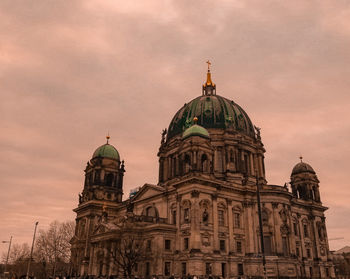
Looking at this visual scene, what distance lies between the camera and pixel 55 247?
6431 centimetres

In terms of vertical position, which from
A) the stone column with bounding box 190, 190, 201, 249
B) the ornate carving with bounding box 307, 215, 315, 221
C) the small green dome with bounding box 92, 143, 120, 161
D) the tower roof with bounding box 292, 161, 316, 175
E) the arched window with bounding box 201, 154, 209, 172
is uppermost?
the small green dome with bounding box 92, 143, 120, 161

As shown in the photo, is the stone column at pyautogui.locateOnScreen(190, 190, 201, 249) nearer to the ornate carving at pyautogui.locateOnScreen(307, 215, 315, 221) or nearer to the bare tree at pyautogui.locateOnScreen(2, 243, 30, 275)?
the ornate carving at pyautogui.locateOnScreen(307, 215, 315, 221)

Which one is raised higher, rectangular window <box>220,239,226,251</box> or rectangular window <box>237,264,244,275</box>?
rectangular window <box>220,239,226,251</box>

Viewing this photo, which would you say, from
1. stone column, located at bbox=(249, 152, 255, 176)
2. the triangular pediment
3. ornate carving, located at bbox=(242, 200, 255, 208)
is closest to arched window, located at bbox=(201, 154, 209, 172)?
the triangular pediment

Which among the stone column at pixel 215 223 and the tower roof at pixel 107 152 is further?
the tower roof at pixel 107 152

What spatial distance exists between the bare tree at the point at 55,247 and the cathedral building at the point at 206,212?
563 cm

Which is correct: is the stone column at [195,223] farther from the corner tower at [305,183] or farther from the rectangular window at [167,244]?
the corner tower at [305,183]

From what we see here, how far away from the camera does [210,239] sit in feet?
150

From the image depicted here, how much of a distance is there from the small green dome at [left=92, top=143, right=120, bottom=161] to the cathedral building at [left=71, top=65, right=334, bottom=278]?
0.21 meters

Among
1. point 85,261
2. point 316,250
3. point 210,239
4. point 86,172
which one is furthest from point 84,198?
point 316,250

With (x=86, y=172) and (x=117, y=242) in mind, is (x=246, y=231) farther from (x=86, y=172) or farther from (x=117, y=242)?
(x=86, y=172)

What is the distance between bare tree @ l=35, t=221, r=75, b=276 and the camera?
217 feet

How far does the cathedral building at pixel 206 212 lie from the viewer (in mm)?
45656

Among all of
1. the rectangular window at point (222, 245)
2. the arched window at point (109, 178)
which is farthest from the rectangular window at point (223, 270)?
the arched window at point (109, 178)
